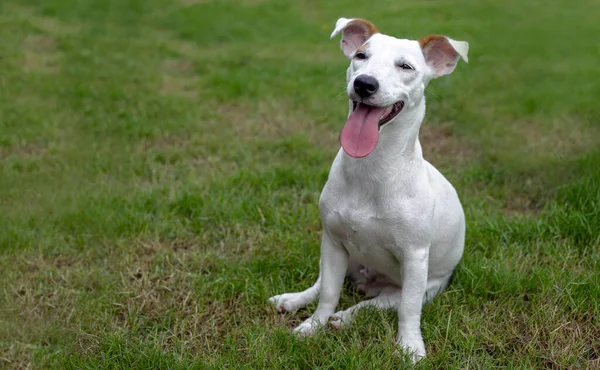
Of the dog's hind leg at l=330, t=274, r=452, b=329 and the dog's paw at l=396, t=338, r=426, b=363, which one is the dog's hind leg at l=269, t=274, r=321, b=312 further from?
the dog's paw at l=396, t=338, r=426, b=363

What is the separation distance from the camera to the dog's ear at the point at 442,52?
3.30 m

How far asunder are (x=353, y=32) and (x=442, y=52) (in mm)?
505

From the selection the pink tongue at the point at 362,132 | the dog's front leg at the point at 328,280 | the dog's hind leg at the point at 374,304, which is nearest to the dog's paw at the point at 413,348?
the dog's hind leg at the point at 374,304

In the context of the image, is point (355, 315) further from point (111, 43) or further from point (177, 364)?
point (111, 43)

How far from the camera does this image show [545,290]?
3.87 metres

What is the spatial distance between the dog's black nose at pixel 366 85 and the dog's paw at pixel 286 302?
151cm

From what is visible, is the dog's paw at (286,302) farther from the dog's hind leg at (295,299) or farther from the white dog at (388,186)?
the white dog at (388,186)

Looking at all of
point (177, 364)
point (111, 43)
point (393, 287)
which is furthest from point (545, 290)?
point (111, 43)

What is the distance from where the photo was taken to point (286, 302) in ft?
13.0


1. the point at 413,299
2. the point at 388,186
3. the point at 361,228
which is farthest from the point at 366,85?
the point at 413,299

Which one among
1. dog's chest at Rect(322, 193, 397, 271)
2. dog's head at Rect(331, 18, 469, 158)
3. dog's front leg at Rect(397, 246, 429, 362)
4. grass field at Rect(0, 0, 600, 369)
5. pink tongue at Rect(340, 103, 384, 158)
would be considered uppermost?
dog's head at Rect(331, 18, 469, 158)

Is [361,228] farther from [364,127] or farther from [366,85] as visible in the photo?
[366,85]

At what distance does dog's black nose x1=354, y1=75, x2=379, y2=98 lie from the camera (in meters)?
3.00

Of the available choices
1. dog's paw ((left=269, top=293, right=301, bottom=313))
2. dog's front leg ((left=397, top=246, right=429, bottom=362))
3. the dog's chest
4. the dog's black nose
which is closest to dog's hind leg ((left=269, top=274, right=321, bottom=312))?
dog's paw ((left=269, top=293, right=301, bottom=313))
